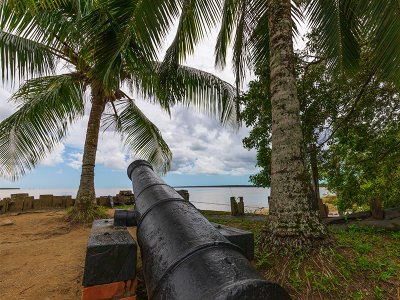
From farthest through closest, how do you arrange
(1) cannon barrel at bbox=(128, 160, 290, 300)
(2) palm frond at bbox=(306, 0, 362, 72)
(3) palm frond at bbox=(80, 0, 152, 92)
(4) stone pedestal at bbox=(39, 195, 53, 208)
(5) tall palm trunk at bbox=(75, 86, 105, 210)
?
(4) stone pedestal at bbox=(39, 195, 53, 208) < (5) tall palm trunk at bbox=(75, 86, 105, 210) < (2) palm frond at bbox=(306, 0, 362, 72) < (3) palm frond at bbox=(80, 0, 152, 92) < (1) cannon barrel at bbox=(128, 160, 290, 300)

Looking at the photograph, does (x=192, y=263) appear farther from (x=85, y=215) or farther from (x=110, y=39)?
(x=85, y=215)

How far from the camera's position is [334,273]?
3.12 m

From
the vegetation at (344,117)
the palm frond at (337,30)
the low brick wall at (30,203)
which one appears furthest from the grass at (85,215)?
the palm frond at (337,30)

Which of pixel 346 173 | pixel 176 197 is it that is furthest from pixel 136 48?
pixel 346 173

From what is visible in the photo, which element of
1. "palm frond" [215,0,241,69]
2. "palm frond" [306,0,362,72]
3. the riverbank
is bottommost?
the riverbank

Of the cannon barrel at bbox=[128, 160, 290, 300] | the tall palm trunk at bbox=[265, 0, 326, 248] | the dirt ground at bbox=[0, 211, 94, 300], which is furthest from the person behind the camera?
the tall palm trunk at bbox=[265, 0, 326, 248]

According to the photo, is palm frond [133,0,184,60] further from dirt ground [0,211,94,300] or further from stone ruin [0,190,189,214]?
stone ruin [0,190,189,214]

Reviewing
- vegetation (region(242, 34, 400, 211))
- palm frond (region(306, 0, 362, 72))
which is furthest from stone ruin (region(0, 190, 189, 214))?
palm frond (region(306, 0, 362, 72))

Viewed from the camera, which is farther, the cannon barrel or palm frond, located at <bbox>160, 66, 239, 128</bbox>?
palm frond, located at <bbox>160, 66, 239, 128</bbox>

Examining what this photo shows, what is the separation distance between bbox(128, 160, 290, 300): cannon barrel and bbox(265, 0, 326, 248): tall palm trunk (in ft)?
6.41

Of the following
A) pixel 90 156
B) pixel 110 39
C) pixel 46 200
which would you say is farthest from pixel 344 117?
pixel 46 200

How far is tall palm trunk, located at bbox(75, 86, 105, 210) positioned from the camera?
821 centimetres

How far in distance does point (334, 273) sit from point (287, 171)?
128cm

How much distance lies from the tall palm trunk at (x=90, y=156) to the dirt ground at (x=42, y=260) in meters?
0.86
